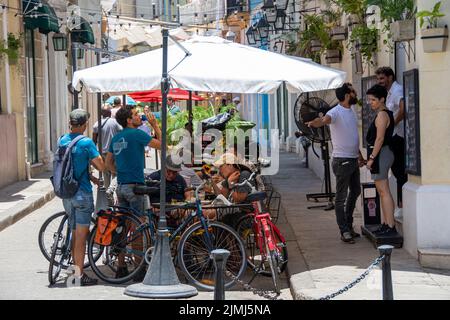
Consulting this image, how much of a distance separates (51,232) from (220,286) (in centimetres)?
409

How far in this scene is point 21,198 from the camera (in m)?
16.9

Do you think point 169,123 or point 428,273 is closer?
point 428,273

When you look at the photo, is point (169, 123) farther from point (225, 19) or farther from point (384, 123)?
point (225, 19)

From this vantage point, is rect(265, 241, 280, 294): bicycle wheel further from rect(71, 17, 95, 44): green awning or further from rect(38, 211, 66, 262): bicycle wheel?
rect(71, 17, 95, 44): green awning

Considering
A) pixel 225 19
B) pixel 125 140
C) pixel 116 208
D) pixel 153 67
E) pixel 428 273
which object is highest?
pixel 225 19

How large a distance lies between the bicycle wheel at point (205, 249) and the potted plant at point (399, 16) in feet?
9.14

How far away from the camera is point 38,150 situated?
23203 millimetres

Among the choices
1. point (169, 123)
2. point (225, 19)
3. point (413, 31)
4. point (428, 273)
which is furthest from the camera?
point (225, 19)

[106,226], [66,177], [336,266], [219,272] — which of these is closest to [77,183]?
[66,177]

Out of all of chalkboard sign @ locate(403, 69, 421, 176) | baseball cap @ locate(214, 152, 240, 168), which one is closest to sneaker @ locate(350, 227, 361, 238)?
chalkboard sign @ locate(403, 69, 421, 176)

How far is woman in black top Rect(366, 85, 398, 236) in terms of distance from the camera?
10570 mm
